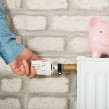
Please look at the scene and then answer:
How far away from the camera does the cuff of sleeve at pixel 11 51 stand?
97 centimetres

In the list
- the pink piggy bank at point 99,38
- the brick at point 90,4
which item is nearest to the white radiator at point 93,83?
the pink piggy bank at point 99,38

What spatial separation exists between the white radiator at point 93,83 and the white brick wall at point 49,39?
15cm

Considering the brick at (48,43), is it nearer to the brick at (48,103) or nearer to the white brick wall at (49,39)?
the white brick wall at (49,39)

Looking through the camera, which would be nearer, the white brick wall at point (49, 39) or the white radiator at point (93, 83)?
the white radiator at point (93, 83)

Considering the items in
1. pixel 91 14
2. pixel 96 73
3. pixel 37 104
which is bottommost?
pixel 37 104

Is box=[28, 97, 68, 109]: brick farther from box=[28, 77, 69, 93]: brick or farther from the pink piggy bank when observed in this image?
the pink piggy bank

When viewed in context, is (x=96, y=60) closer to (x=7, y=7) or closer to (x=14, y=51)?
(x=14, y=51)

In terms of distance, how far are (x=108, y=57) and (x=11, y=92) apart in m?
0.41

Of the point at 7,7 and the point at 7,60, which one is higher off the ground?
the point at 7,7

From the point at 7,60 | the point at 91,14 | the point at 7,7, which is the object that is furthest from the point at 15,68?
the point at 91,14

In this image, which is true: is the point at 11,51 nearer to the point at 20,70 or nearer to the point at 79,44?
the point at 20,70

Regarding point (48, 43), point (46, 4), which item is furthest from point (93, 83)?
point (46, 4)

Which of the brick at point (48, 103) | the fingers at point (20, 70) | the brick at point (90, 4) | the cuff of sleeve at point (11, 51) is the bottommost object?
the brick at point (48, 103)

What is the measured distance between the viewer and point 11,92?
109 centimetres
